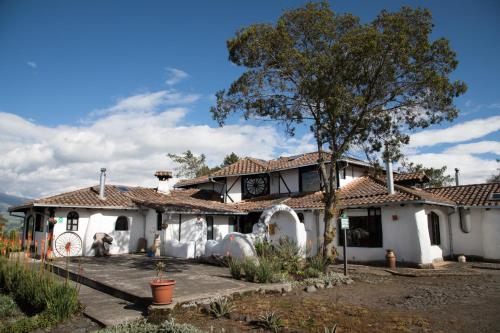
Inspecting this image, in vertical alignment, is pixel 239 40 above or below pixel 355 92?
above

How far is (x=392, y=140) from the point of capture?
1356cm

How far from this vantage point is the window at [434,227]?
1753cm

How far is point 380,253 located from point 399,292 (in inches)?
277

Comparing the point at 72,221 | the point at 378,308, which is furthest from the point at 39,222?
the point at 378,308

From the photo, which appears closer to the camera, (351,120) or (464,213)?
(351,120)

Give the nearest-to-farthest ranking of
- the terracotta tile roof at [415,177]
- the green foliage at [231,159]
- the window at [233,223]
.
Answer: the terracotta tile roof at [415,177]
the window at [233,223]
the green foliage at [231,159]

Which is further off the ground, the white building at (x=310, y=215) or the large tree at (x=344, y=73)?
the large tree at (x=344, y=73)

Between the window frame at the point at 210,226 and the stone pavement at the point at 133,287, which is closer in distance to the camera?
the stone pavement at the point at 133,287

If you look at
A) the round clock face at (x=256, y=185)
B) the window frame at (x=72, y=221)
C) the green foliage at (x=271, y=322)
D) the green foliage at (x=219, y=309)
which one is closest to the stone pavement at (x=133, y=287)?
the green foliage at (x=219, y=309)

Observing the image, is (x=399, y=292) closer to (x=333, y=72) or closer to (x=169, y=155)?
(x=333, y=72)

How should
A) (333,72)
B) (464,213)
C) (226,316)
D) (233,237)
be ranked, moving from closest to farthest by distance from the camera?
(226,316) → (333,72) → (233,237) → (464,213)

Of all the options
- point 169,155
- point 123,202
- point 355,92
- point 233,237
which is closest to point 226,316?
point 233,237

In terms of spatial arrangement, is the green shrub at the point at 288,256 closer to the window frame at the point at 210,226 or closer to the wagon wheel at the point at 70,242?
the window frame at the point at 210,226

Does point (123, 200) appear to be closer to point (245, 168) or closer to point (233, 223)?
point (233, 223)
